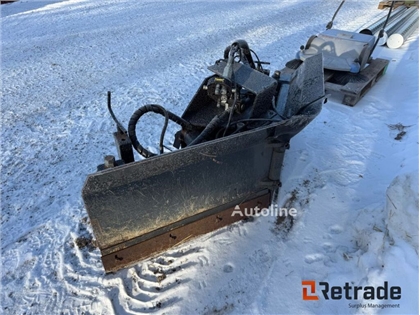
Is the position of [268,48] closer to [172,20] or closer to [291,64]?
[291,64]

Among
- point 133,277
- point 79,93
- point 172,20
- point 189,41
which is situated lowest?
point 133,277

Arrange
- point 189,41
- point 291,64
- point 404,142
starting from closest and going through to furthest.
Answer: point 404,142, point 291,64, point 189,41

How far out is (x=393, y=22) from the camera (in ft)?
24.3

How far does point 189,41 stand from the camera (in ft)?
23.9

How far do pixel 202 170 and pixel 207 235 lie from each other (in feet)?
2.68

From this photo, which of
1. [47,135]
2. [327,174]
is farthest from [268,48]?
[47,135]

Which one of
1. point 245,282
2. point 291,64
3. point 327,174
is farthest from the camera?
point 291,64

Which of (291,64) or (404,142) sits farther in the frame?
(291,64)

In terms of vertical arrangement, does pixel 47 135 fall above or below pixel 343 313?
above

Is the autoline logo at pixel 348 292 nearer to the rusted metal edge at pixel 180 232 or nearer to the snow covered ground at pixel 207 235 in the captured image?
the snow covered ground at pixel 207 235

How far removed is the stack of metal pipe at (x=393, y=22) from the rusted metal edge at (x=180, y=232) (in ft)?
15.6

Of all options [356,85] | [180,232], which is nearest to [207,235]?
[180,232]

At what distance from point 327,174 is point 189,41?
530 cm

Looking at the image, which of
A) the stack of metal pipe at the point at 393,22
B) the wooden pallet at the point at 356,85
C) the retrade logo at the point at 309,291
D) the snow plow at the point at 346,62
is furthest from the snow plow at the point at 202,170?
the stack of metal pipe at the point at 393,22
